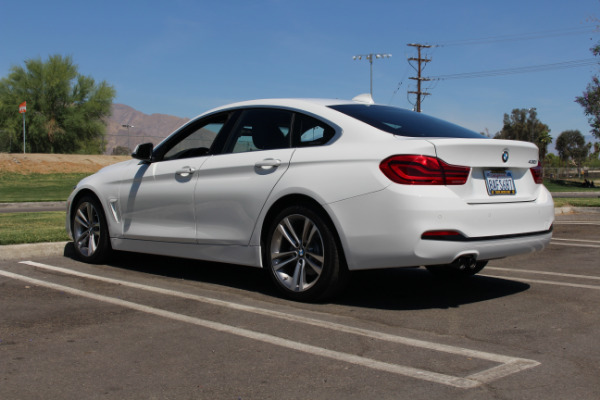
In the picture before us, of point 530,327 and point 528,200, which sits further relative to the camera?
point 528,200

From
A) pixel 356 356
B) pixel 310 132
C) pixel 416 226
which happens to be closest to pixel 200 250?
pixel 310 132

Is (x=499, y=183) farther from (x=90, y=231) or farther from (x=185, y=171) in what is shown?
(x=90, y=231)

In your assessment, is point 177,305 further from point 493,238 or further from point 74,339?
point 493,238

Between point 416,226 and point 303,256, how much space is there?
3.29ft

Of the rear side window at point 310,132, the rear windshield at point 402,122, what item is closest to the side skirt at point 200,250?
the rear side window at point 310,132

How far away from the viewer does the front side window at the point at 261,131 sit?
550cm

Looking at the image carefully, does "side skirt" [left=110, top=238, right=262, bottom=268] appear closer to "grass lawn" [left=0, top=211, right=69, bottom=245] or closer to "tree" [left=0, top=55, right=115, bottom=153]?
"grass lawn" [left=0, top=211, right=69, bottom=245]

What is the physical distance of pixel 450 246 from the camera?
4.48 meters

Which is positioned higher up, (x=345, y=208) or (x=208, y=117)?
(x=208, y=117)

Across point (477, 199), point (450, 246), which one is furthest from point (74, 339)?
point (477, 199)

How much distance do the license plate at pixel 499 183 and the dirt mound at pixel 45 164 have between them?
118ft

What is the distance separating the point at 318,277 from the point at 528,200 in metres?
1.76

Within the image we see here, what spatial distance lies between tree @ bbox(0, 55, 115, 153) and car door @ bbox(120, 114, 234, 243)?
47.8 m

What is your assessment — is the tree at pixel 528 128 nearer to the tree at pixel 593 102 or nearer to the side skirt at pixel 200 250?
the tree at pixel 593 102
